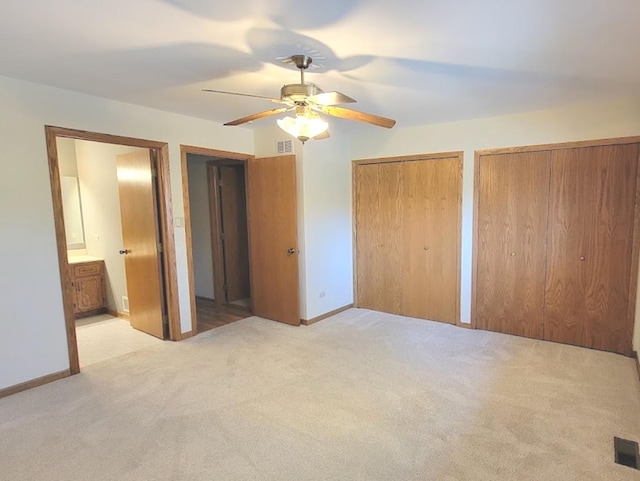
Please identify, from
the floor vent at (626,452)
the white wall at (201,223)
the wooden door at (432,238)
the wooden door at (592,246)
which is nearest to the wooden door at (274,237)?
the white wall at (201,223)

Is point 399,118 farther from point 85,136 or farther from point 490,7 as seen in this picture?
point 85,136

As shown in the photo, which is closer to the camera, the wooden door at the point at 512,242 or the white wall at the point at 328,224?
the wooden door at the point at 512,242

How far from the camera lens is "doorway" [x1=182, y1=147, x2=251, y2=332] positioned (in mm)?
5512

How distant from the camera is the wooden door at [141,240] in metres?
3.95

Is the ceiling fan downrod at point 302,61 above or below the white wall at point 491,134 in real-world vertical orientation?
above

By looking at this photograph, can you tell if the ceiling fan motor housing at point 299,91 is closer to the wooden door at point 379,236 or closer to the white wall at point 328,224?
the white wall at point 328,224

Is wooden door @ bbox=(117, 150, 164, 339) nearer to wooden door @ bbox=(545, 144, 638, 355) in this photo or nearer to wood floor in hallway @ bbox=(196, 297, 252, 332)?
wood floor in hallway @ bbox=(196, 297, 252, 332)

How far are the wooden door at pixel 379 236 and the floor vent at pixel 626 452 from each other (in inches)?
108

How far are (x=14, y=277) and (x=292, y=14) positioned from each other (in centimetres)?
278

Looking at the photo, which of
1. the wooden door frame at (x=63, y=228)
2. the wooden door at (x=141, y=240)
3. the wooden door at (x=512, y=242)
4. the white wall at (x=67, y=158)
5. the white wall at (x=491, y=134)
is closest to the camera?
the wooden door frame at (x=63, y=228)

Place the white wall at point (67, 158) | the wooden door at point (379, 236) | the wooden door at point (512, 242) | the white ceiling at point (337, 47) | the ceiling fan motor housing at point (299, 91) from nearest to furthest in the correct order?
the white ceiling at point (337, 47), the ceiling fan motor housing at point (299, 91), the wooden door at point (512, 242), the wooden door at point (379, 236), the white wall at point (67, 158)

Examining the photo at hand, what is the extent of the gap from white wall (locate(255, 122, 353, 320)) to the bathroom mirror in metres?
2.62

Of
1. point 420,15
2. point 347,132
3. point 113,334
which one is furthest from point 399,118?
point 113,334

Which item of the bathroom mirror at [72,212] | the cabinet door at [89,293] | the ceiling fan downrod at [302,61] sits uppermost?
the ceiling fan downrod at [302,61]
